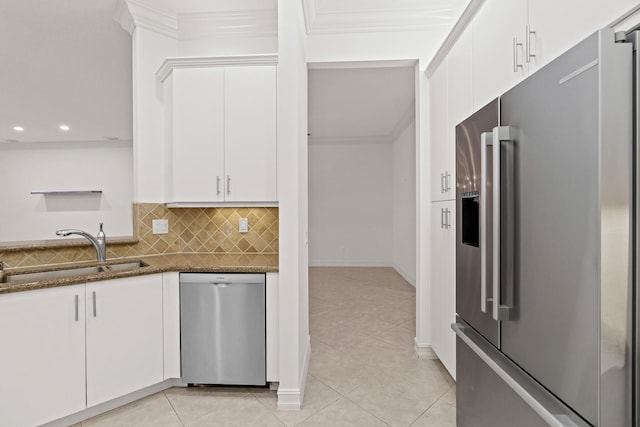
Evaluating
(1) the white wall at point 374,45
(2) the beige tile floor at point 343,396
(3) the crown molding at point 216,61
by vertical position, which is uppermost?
(1) the white wall at point 374,45

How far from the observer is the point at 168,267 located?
222cm

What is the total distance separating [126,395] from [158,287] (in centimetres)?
72

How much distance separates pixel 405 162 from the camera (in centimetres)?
616

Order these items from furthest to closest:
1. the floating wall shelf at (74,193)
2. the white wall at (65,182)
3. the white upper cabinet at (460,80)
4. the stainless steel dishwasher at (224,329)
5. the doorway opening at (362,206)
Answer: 1. the white wall at (65,182)
2. the floating wall shelf at (74,193)
3. the doorway opening at (362,206)
4. the stainless steel dishwasher at (224,329)
5. the white upper cabinet at (460,80)

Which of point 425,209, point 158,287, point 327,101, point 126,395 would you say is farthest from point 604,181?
point 327,101

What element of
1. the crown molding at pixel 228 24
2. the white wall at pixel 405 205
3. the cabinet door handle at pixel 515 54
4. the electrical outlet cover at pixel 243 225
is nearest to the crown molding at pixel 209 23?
the crown molding at pixel 228 24

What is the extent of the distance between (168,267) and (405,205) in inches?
196

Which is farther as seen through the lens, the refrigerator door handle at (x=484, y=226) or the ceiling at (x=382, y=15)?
the ceiling at (x=382, y=15)

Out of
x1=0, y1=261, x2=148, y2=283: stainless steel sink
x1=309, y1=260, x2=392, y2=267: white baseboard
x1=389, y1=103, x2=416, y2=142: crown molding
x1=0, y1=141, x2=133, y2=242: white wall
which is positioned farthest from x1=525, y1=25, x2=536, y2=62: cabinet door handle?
x1=0, y1=141, x2=133, y2=242: white wall

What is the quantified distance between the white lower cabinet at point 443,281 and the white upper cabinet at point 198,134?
5.70ft

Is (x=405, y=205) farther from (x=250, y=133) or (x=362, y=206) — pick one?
(x=250, y=133)

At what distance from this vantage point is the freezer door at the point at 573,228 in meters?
0.77

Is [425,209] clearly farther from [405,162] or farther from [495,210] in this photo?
[405,162]

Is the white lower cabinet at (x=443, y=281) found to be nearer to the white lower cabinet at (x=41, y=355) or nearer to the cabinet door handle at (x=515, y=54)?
the cabinet door handle at (x=515, y=54)
